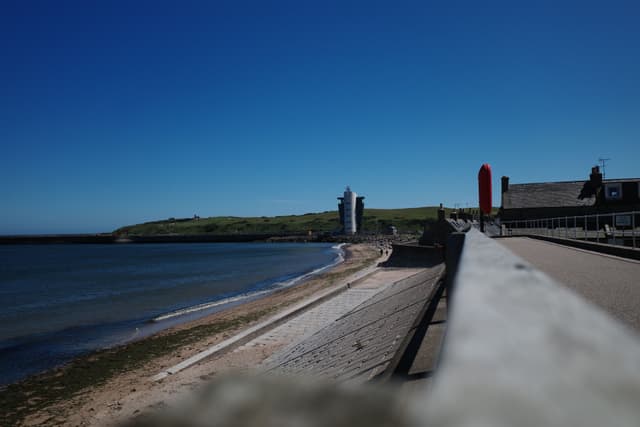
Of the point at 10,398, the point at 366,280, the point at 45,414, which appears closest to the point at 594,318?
the point at 45,414

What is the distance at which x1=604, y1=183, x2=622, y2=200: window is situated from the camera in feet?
120

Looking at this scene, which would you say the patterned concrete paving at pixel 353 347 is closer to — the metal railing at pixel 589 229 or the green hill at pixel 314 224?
the metal railing at pixel 589 229

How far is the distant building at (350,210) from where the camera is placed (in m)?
122

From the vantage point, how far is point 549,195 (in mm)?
41375

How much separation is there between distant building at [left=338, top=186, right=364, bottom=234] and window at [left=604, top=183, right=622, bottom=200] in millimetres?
84571

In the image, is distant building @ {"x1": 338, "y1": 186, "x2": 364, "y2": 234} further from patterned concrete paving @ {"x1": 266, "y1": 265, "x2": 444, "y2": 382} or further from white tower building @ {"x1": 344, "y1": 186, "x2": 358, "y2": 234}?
patterned concrete paving @ {"x1": 266, "y1": 265, "x2": 444, "y2": 382}

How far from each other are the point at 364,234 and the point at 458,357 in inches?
4926

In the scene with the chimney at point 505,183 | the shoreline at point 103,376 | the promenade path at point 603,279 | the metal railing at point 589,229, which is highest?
the chimney at point 505,183

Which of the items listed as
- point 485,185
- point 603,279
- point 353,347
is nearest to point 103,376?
point 353,347

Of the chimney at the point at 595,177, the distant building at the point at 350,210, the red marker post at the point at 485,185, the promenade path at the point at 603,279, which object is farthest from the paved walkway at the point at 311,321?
the distant building at the point at 350,210

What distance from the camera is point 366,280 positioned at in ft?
92.2

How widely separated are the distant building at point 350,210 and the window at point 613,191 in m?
84.6

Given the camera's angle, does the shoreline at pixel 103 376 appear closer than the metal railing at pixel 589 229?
Yes

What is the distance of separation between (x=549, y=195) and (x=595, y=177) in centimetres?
432
